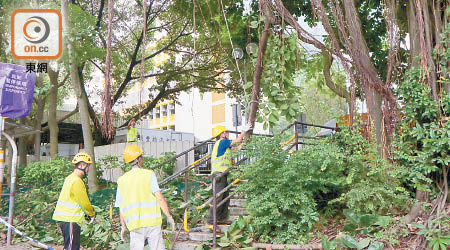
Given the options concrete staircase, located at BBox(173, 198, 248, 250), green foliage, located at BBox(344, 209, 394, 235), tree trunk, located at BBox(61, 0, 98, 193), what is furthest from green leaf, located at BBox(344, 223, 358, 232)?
tree trunk, located at BBox(61, 0, 98, 193)

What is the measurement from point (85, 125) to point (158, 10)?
753 centimetres

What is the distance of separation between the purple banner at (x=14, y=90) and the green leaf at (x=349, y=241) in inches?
270

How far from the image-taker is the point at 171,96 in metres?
20.2

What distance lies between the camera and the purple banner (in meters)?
8.20

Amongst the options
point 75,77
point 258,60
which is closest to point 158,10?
point 75,77

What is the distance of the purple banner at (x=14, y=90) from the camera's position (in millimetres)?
8195

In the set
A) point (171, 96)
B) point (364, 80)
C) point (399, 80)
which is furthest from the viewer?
→ point (171, 96)

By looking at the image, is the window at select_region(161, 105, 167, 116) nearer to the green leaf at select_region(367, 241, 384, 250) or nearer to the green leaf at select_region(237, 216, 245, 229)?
the green leaf at select_region(237, 216, 245, 229)

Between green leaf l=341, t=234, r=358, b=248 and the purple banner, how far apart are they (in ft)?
22.5

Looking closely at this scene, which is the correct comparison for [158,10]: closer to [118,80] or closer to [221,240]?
[118,80]

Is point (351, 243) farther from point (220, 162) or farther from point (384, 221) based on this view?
point (220, 162)

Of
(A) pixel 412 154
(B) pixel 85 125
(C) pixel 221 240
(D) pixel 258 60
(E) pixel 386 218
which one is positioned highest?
(D) pixel 258 60

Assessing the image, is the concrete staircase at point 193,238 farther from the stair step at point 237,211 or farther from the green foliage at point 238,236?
the green foliage at point 238,236

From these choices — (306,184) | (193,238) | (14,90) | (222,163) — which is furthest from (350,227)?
(14,90)
